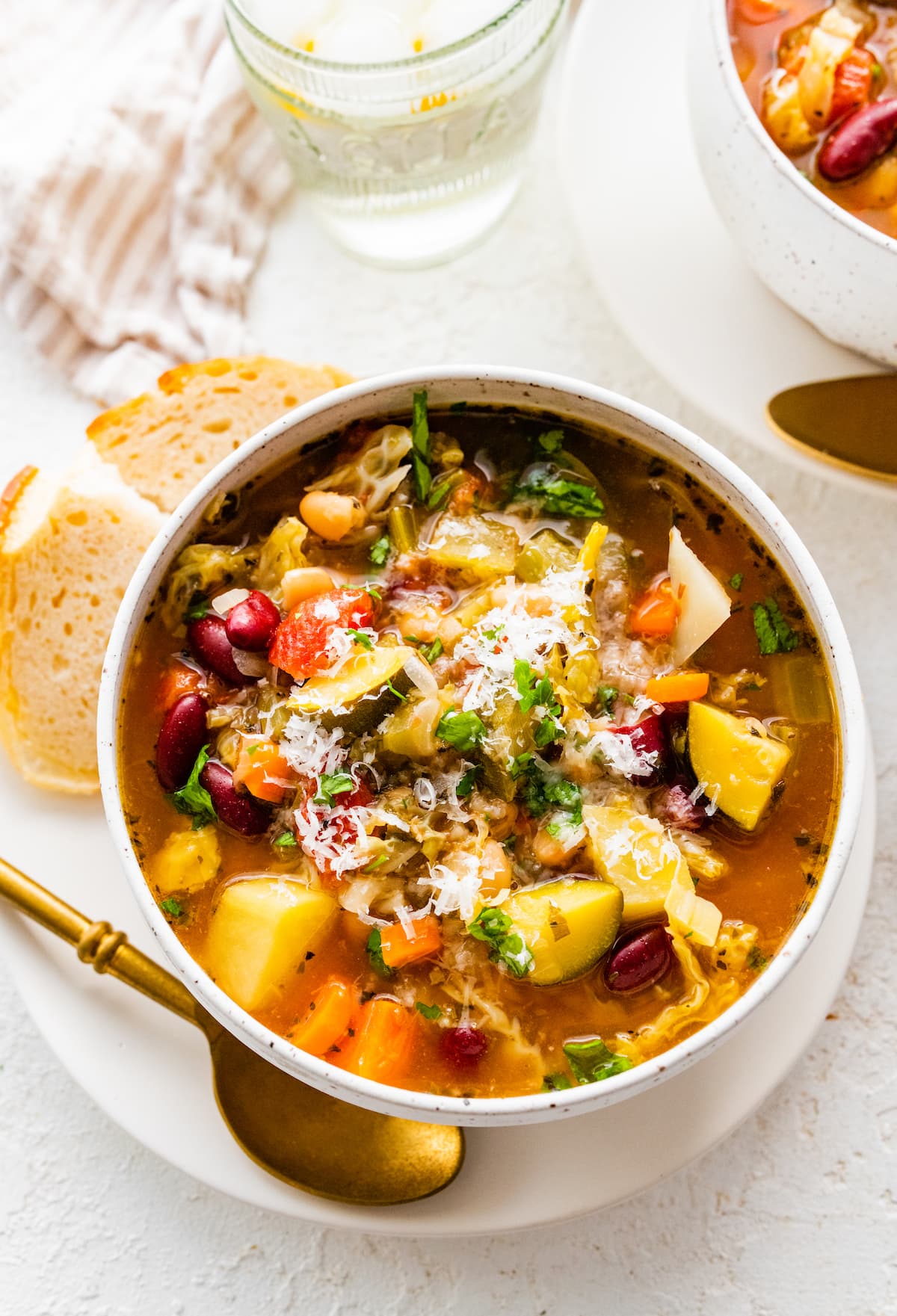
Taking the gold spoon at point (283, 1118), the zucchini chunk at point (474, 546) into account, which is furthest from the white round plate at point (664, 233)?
the gold spoon at point (283, 1118)

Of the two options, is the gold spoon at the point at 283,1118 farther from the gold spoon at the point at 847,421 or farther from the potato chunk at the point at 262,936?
the gold spoon at the point at 847,421

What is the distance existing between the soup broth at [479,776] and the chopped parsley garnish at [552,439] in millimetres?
109

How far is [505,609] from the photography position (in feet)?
7.29

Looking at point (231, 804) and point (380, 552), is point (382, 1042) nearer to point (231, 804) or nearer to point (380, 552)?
point (231, 804)

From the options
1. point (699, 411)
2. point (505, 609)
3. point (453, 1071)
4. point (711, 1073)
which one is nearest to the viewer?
point (453, 1071)

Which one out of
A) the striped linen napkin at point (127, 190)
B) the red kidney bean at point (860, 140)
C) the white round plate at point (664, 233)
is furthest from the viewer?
Answer: the striped linen napkin at point (127, 190)

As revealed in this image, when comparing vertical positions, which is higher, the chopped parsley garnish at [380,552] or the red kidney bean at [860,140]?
the red kidney bean at [860,140]

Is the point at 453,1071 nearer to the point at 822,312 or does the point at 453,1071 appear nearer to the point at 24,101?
the point at 822,312

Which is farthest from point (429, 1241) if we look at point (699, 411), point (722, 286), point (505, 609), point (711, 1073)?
point (722, 286)

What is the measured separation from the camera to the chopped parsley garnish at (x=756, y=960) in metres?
2.08

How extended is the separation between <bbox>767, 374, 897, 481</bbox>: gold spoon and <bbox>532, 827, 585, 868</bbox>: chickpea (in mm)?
1019

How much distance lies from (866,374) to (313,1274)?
2215mm

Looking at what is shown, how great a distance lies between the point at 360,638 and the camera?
216cm

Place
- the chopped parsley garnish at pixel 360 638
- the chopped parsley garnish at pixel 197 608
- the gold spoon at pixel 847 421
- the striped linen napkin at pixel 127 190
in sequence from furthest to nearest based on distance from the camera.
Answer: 1. the striped linen napkin at pixel 127 190
2. the gold spoon at pixel 847 421
3. the chopped parsley garnish at pixel 197 608
4. the chopped parsley garnish at pixel 360 638
